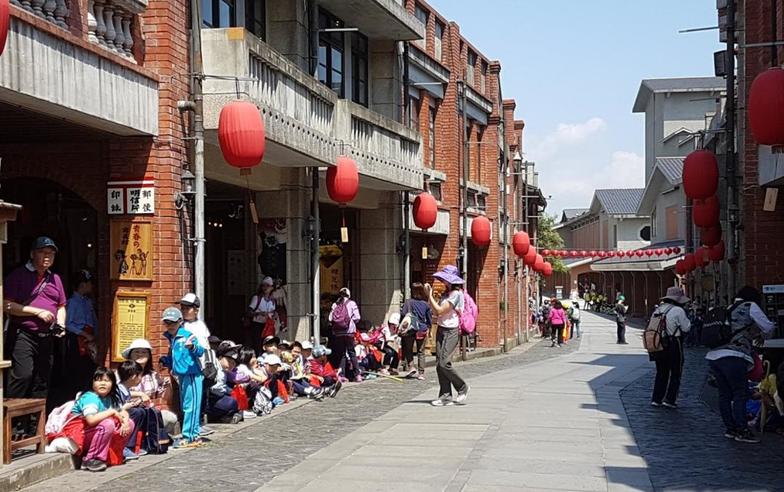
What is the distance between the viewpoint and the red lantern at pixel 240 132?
10.9 metres

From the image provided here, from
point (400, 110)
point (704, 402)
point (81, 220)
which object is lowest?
point (704, 402)

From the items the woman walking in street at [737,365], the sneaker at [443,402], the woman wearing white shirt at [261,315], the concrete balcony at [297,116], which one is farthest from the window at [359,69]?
the woman walking in street at [737,365]

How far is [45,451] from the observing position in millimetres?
8594

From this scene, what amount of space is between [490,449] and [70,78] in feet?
17.6

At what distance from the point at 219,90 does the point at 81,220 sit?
11.8 ft

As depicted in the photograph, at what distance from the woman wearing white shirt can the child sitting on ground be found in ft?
20.9

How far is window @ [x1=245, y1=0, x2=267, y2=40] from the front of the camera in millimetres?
15320

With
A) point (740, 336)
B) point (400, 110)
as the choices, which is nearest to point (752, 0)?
point (400, 110)

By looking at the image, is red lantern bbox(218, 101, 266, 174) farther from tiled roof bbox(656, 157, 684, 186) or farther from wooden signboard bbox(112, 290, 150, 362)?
tiled roof bbox(656, 157, 684, 186)

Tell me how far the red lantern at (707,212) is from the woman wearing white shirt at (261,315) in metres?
8.03

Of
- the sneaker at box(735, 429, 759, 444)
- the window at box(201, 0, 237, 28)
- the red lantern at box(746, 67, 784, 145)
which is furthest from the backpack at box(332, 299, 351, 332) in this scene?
the red lantern at box(746, 67, 784, 145)

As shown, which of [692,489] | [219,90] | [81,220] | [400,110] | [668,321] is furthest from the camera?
[400,110]

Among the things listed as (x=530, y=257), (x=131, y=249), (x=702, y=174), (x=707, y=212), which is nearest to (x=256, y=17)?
(x=131, y=249)

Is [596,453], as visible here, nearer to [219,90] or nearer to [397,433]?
[397,433]
